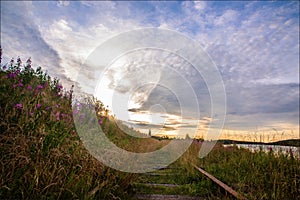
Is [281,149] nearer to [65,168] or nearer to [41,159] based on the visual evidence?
[65,168]

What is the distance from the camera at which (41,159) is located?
3.52 metres

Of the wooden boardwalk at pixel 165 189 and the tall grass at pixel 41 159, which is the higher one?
the tall grass at pixel 41 159

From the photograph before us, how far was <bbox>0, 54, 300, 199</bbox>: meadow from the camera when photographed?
3.11 m

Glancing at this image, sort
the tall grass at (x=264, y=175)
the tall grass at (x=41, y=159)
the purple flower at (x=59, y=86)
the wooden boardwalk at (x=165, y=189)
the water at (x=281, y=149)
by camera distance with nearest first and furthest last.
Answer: the tall grass at (x=41, y=159)
the tall grass at (x=264, y=175)
the wooden boardwalk at (x=165, y=189)
the water at (x=281, y=149)
the purple flower at (x=59, y=86)

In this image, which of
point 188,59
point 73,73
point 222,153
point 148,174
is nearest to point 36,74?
point 73,73

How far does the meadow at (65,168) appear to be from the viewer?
3105 millimetres

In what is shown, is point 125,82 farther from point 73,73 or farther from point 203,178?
point 203,178

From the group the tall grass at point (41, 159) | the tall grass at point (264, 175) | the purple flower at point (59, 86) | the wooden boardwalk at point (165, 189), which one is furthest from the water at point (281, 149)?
the purple flower at point (59, 86)

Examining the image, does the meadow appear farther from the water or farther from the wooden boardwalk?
the water

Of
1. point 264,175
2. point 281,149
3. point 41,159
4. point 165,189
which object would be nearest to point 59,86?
point 165,189

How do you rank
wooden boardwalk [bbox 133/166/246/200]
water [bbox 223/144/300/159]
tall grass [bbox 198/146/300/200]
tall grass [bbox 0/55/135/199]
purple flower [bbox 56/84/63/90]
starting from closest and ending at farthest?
tall grass [bbox 0/55/135/199], tall grass [bbox 198/146/300/200], wooden boardwalk [bbox 133/166/246/200], water [bbox 223/144/300/159], purple flower [bbox 56/84/63/90]

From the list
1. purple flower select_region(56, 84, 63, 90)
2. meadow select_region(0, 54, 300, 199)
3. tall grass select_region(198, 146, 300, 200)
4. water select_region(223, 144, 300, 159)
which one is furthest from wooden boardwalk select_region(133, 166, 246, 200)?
purple flower select_region(56, 84, 63, 90)

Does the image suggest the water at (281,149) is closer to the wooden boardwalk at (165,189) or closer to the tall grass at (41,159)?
the wooden boardwalk at (165,189)

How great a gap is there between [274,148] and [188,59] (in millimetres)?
5200
